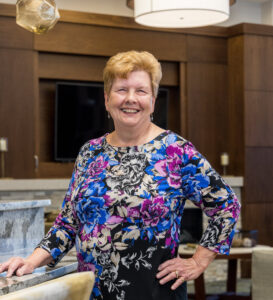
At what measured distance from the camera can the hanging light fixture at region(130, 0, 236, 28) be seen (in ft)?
13.8

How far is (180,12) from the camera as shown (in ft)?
14.8

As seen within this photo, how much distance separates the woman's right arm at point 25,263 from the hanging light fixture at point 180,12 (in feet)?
8.52

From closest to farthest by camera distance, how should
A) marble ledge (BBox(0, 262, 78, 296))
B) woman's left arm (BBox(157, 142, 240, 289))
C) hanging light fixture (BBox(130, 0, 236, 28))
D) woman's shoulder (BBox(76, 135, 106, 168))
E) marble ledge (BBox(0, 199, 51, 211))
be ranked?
marble ledge (BBox(0, 262, 78, 296))
woman's left arm (BBox(157, 142, 240, 289))
woman's shoulder (BBox(76, 135, 106, 168))
marble ledge (BBox(0, 199, 51, 211))
hanging light fixture (BBox(130, 0, 236, 28))

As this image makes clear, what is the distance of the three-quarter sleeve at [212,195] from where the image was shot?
1.97 meters

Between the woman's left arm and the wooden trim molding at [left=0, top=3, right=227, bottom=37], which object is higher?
the wooden trim molding at [left=0, top=3, right=227, bottom=37]

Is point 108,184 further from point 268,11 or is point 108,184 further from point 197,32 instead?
point 268,11

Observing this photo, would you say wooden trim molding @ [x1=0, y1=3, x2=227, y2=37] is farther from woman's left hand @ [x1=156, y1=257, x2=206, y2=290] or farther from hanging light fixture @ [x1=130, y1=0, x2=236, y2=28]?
woman's left hand @ [x1=156, y1=257, x2=206, y2=290]

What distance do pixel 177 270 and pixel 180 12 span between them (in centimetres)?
290

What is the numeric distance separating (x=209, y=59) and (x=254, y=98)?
71 cm

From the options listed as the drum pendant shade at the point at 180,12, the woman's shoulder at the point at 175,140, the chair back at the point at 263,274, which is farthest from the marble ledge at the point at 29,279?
the drum pendant shade at the point at 180,12

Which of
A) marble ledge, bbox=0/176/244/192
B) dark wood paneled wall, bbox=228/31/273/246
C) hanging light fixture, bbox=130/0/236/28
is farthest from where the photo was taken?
dark wood paneled wall, bbox=228/31/273/246

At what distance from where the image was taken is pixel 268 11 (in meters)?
8.00

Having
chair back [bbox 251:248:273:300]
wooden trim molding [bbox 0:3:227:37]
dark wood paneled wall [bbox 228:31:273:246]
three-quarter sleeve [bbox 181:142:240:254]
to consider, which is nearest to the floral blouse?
three-quarter sleeve [bbox 181:142:240:254]

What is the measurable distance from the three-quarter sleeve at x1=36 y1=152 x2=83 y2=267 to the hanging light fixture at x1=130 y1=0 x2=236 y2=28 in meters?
2.38
